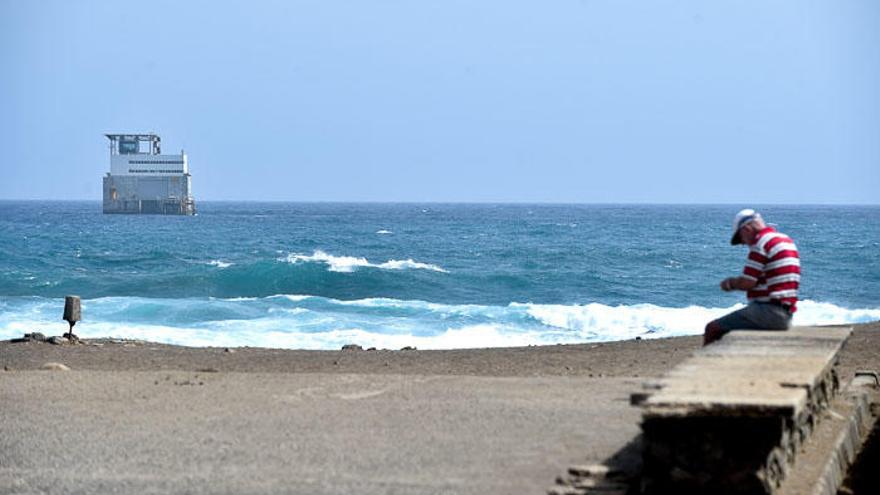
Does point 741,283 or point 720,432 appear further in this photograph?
point 741,283

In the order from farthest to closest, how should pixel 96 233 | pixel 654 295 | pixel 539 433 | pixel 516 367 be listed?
pixel 96 233 < pixel 654 295 < pixel 516 367 < pixel 539 433

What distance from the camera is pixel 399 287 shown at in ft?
118

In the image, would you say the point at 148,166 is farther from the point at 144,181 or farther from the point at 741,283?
the point at 741,283

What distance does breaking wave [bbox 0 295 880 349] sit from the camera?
73.1 feet

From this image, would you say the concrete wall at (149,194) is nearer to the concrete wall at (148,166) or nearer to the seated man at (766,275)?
the concrete wall at (148,166)

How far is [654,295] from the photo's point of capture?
35562 millimetres

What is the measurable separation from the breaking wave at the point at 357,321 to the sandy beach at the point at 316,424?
8345mm

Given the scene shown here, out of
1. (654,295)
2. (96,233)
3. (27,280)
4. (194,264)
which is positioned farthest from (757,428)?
(96,233)

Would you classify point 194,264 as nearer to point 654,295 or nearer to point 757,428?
point 654,295

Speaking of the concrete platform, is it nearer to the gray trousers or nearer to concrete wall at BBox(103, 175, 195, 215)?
the gray trousers

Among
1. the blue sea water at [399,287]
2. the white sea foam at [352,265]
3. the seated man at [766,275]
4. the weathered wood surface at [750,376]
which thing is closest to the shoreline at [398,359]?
the seated man at [766,275]

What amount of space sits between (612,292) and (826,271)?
10.6 metres

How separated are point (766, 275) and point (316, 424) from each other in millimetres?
3129

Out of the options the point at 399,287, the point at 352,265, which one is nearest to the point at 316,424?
the point at 399,287
